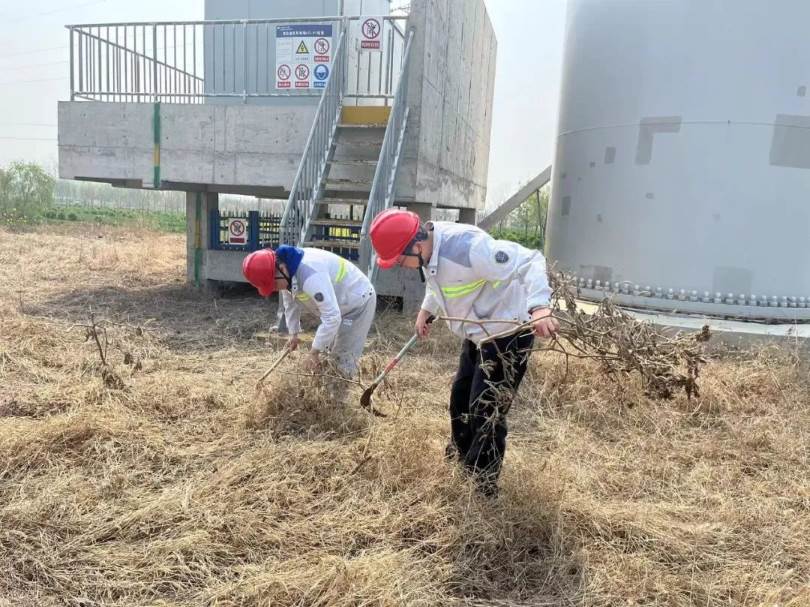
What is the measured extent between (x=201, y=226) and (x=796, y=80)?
323 inches

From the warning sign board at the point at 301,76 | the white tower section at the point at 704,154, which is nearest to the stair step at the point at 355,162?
the warning sign board at the point at 301,76

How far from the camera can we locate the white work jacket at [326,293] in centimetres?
417

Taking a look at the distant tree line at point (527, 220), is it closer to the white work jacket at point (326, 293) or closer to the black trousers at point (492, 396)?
the white work jacket at point (326, 293)

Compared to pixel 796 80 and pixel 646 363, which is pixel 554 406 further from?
pixel 796 80

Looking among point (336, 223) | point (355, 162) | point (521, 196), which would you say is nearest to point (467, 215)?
point (521, 196)

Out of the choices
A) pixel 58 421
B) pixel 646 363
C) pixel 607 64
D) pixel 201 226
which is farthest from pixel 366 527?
pixel 201 226

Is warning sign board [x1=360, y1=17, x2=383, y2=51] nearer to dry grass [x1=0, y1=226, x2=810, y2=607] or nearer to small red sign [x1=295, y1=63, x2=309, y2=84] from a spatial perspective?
small red sign [x1=295, y1=63, x2=309, y2=84]

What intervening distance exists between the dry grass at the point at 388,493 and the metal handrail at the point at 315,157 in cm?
211

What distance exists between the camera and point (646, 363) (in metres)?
3.49

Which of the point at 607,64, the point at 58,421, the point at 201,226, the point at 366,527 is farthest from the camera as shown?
the point at 201,226

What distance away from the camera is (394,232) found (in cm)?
311

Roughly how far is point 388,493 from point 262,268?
1.75 m

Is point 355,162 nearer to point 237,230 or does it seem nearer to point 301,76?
point 301,76

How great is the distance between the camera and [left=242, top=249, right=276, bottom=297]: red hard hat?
4.09m
